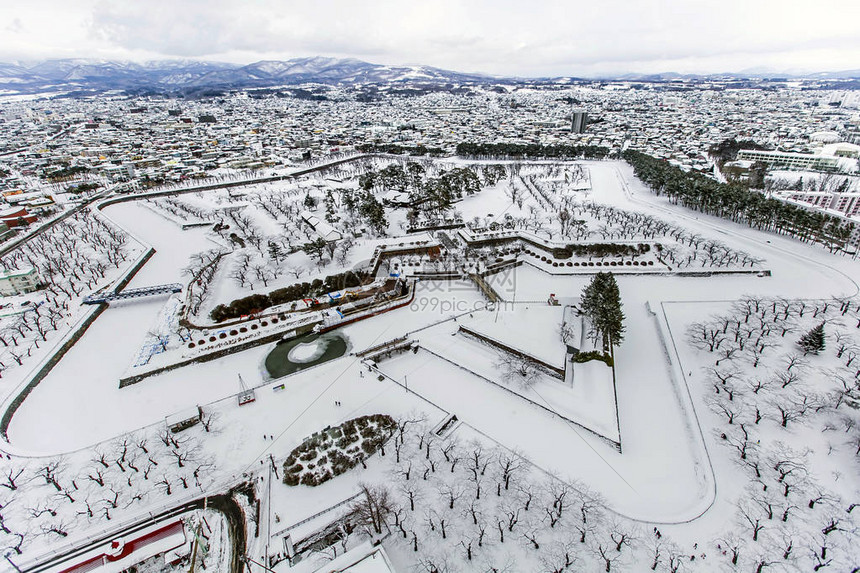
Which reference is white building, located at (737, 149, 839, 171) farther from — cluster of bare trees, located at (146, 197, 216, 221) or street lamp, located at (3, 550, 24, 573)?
street lamp, located at (3, 550, 24, 573)

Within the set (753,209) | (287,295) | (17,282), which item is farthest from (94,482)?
(753,209)

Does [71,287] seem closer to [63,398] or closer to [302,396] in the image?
[63,398]

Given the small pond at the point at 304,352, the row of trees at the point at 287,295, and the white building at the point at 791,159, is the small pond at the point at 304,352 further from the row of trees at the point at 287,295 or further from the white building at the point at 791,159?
the white building at the point at 791,159

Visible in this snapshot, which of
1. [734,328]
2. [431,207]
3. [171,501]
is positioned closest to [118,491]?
[171,501]

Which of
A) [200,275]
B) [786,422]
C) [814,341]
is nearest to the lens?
[786,422]

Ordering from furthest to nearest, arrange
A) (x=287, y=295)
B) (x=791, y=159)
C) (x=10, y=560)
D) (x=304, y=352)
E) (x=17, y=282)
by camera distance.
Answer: (x=791, y=159) < (x=17, y=282) < (x=287, y=295) < (x=304, y=352) < (x=10, y=560)

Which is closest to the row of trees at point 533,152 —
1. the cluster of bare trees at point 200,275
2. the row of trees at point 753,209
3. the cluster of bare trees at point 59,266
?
the row of trees at point 753,209

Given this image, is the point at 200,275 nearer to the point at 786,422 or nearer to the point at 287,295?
the point at 287,295
